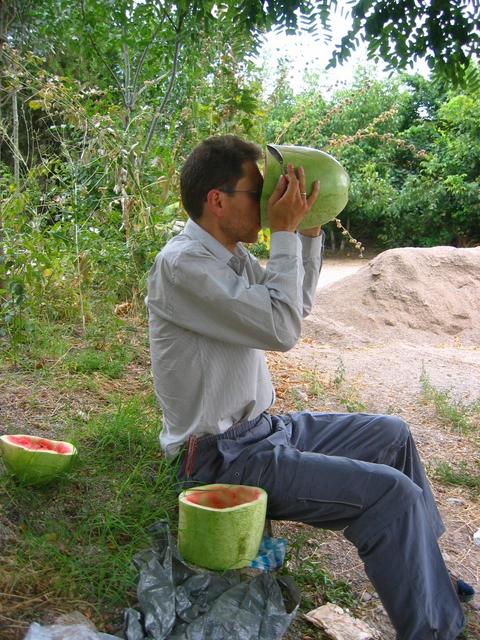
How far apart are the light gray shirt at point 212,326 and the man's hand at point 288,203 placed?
4 cm

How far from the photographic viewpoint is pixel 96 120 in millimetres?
5156

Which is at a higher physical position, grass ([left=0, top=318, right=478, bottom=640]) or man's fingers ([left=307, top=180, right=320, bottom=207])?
man's fingers ([left=307, top=180, right=320, bottom=207])

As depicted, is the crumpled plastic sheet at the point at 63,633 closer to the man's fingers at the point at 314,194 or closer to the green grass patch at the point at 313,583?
the green grass patch at the point at 313,583

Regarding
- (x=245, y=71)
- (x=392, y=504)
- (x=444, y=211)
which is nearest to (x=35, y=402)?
(x=392, y=504)

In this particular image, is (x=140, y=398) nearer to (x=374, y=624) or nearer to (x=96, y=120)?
(x=374, y=624)

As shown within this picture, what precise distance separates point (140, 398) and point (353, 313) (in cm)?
545

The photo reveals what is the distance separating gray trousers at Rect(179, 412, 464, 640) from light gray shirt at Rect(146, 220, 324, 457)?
11cm

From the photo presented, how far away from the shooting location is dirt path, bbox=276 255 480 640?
2.71 meters

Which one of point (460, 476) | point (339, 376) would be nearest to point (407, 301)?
point (339, 376)

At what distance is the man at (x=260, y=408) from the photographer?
6.68 feet

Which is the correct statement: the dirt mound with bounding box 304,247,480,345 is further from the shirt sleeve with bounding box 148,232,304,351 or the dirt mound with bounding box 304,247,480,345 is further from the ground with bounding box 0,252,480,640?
the shirt sleeve with bounding box 148,232,304,351

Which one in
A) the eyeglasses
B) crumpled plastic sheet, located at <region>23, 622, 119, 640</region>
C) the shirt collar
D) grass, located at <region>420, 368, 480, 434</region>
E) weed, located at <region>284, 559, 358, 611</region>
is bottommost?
weed, located at <region>284, 559, 358, 611</region>

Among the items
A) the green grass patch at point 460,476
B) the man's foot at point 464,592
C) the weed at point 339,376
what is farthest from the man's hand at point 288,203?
the weed at point 339,376

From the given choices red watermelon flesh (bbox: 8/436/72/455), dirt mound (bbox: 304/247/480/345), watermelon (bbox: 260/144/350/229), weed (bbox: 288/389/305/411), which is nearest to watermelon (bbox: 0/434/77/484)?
red watermelon flesh (bbox: 8/436/72/455)
